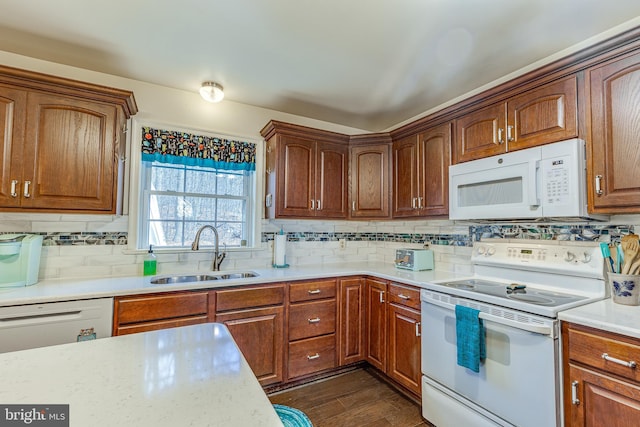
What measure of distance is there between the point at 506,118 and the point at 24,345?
3.19m

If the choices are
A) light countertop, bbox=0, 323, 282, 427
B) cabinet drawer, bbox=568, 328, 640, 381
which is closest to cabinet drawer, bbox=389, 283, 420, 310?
cabinet drawer, bbox=568, 328, 640, 381

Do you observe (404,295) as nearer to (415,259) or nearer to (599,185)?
(415,259)

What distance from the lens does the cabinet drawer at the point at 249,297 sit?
2.17 m

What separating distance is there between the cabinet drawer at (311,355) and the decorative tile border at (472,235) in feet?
3.36

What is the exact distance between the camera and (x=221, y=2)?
1649mm

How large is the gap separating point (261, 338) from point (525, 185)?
208cm

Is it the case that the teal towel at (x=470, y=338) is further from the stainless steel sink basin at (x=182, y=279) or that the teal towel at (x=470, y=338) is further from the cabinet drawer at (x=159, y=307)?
the stainless steel sink basin at (x=182, y=279)

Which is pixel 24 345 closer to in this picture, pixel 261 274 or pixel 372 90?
pixel 261 274

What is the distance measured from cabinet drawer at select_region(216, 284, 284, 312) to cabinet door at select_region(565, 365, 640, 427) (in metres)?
1.77

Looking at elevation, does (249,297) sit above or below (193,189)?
below

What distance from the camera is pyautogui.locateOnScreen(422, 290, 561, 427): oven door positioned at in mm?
1448

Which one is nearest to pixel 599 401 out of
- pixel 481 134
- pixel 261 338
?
pixel 481 134

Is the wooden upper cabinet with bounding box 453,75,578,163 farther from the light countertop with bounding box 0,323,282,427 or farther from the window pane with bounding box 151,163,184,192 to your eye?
the window pane with bounding box 151,163,184,192

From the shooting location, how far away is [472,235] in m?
2.53
